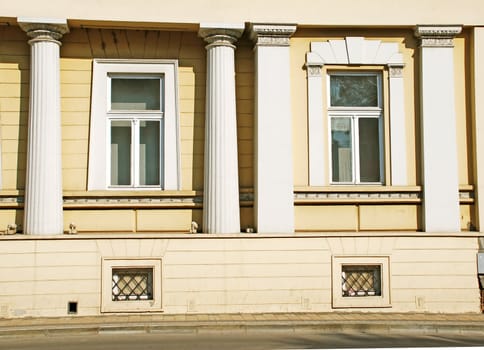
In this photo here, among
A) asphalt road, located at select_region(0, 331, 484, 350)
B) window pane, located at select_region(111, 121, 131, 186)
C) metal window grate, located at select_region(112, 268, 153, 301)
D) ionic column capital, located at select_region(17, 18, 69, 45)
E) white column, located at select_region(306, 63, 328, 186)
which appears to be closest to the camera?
asphalt road, located at select_region(0, 331, 484, 350)

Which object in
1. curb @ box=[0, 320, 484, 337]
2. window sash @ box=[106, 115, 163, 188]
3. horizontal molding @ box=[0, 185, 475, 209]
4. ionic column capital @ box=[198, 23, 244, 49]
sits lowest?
curb @ box=[0, 320, 484, 337]

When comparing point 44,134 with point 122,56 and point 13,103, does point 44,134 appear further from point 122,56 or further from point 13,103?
point 122,56

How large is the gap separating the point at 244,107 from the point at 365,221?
3411mm

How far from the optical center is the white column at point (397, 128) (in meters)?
15.5

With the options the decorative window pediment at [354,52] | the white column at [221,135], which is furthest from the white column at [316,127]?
the white column at [221,135]

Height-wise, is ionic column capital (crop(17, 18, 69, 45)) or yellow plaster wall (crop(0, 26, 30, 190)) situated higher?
ionic column capital (crop(17, 18, 69, 45))

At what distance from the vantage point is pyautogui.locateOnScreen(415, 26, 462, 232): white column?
15281mm

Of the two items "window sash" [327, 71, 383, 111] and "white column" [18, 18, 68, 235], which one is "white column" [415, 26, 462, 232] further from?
"white column" [18, 18, 68, 235]

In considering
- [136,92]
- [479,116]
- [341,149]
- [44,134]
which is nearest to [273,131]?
[341,149]

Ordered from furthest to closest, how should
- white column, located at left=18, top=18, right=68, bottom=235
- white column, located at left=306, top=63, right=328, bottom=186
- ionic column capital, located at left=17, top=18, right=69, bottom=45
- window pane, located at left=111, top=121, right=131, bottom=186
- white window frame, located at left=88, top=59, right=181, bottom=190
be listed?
window pane, located at left=111, top=121, right=131, bottom=186, white column, located at left=306, top=63, right=328, bottom=186, white window frame, located at left=88, top=59, right=181, bottom=190, ionic column capital, located at left=17, top=18, right=69, bottom=45, white column, located at left=18, top=18, right=68, bottom=235

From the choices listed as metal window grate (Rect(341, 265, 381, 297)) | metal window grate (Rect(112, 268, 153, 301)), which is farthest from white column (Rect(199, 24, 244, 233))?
metal window grate (Rect(341, 265, 381, 297))

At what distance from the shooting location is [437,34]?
15414 mm

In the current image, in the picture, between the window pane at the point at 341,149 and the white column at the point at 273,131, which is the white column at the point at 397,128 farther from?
the white column at the point at 273,131

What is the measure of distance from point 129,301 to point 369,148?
5.86 metres
